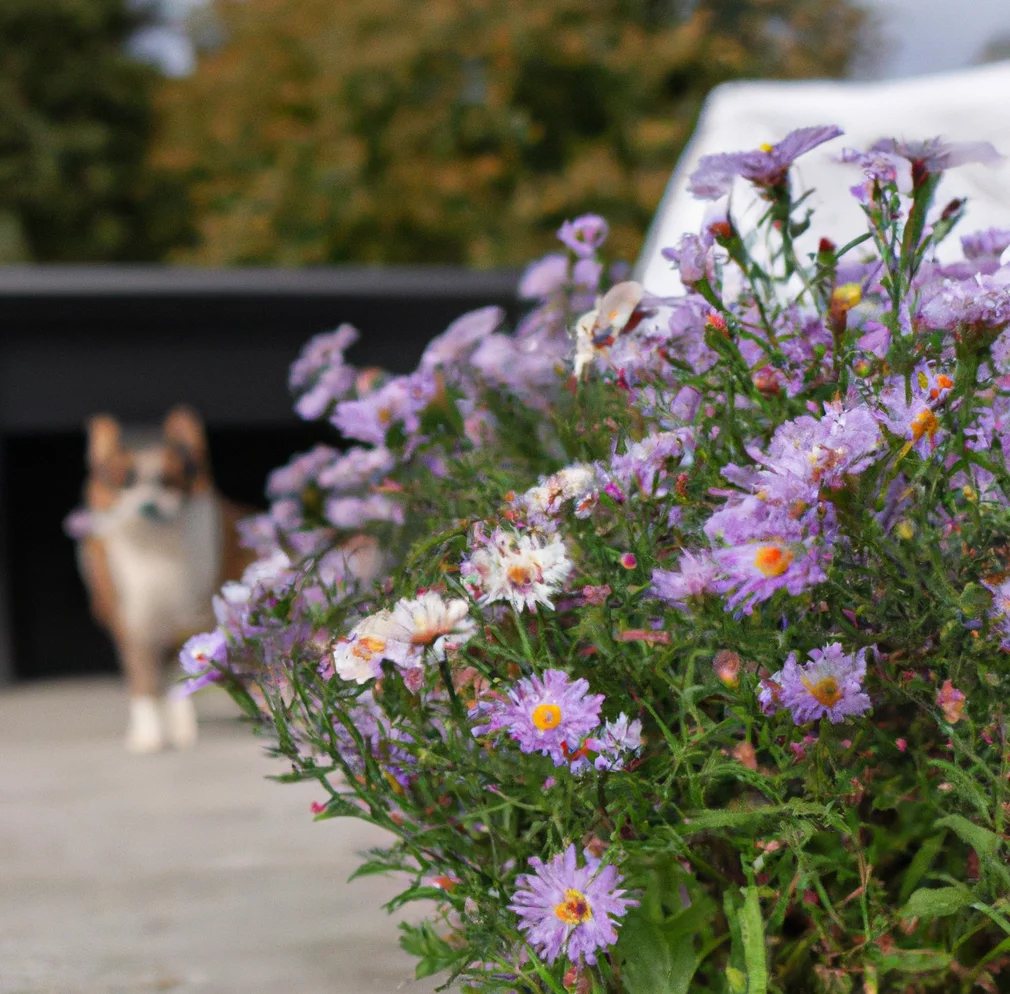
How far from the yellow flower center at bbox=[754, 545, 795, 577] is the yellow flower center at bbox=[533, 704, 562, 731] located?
8.6 inches

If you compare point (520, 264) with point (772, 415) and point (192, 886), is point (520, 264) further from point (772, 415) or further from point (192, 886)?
point (772, 415)

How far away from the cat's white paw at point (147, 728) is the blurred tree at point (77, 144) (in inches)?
599

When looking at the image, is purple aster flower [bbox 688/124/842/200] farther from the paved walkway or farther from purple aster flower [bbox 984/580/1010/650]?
the paved walkway

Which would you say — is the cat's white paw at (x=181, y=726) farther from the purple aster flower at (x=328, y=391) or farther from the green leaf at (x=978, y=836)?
the green leaf at (x=978, y=836)

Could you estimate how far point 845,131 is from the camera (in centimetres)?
237

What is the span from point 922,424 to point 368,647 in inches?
20.3

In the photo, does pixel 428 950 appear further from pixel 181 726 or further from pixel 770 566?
pixel 181 726

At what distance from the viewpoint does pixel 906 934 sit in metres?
1.38

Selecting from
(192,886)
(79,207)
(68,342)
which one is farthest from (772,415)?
(79,207)

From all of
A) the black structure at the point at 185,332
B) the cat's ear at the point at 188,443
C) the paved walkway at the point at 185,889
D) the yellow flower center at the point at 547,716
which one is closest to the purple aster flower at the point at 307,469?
the paved walkway at the point at 185,889

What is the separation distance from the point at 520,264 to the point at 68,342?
671cm

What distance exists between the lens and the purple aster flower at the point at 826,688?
1188 mm

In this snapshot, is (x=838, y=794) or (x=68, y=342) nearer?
(x=838, y=794)

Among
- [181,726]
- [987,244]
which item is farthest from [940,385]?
[181,726]
